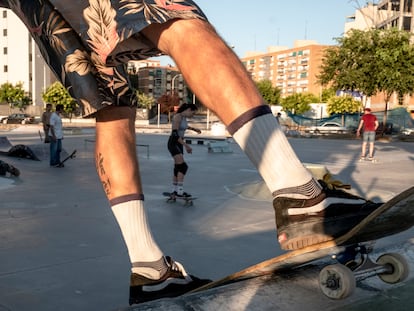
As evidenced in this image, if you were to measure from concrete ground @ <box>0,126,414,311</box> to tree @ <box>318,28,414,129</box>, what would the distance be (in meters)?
20.2

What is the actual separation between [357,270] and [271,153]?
0.77 meters

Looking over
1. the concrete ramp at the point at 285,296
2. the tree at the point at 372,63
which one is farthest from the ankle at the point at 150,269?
the tree at the point at 372,63

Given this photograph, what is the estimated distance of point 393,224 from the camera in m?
1.58

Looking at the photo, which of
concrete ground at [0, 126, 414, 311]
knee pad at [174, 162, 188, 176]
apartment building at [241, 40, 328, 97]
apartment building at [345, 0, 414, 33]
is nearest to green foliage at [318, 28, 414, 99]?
concrete ground at [0, 126, 414, 311]

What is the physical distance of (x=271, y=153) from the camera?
4.94 ft

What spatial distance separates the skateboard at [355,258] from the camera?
147cm

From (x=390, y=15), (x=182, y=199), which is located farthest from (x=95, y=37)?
(x=390, y=15)

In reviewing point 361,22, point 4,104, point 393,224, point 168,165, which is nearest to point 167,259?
point 393,224

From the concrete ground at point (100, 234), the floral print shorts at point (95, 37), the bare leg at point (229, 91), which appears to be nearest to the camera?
the bare leg at point (229, 91)

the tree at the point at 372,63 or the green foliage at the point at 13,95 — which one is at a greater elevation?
the tree at the point at 372,63

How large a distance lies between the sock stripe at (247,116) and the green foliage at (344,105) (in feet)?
181

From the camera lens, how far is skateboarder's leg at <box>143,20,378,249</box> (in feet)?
4.80

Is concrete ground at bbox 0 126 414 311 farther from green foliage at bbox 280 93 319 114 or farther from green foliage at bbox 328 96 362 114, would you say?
green foliage at bbox 280 93 319 114

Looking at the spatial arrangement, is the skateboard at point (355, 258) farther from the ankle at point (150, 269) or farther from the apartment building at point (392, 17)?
the apartment building at point (392, 17)
